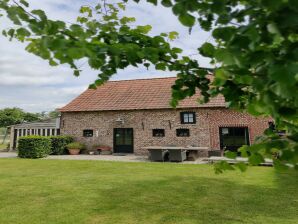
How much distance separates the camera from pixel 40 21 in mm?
1505

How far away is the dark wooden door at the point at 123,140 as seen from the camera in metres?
22.1

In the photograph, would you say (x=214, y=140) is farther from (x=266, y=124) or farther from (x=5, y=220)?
(x=5, y=220)

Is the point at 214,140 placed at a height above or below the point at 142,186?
above

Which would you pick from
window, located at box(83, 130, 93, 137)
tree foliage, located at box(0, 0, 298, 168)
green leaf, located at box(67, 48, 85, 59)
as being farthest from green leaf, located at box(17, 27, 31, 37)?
window, located at box(83, 130, 93, 137)

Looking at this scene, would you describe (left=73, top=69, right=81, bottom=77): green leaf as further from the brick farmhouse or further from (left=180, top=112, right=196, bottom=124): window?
(left=180, top=112, right=196, bottom=124): window

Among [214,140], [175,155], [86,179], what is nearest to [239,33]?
[86,179]

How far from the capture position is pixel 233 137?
1945 centimetres

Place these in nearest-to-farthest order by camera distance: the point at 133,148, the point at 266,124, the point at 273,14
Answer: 1. the point at 273,14
2. the point at 266,124
3. the point at 133,148

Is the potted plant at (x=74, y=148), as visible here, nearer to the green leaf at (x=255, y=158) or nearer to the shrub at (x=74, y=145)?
the shrub at (x=74, y=145)

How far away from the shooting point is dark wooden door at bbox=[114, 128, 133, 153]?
2214 centimetres

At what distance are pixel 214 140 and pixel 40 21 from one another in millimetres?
19109

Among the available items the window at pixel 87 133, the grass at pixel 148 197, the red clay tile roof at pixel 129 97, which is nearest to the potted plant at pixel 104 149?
the window at pixel 87 133

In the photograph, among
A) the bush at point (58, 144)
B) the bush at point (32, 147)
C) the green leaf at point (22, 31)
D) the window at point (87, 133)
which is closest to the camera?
the green leaf at point (22, 31)

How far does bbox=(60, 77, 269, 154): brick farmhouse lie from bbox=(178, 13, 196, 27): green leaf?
1813 centimetres
